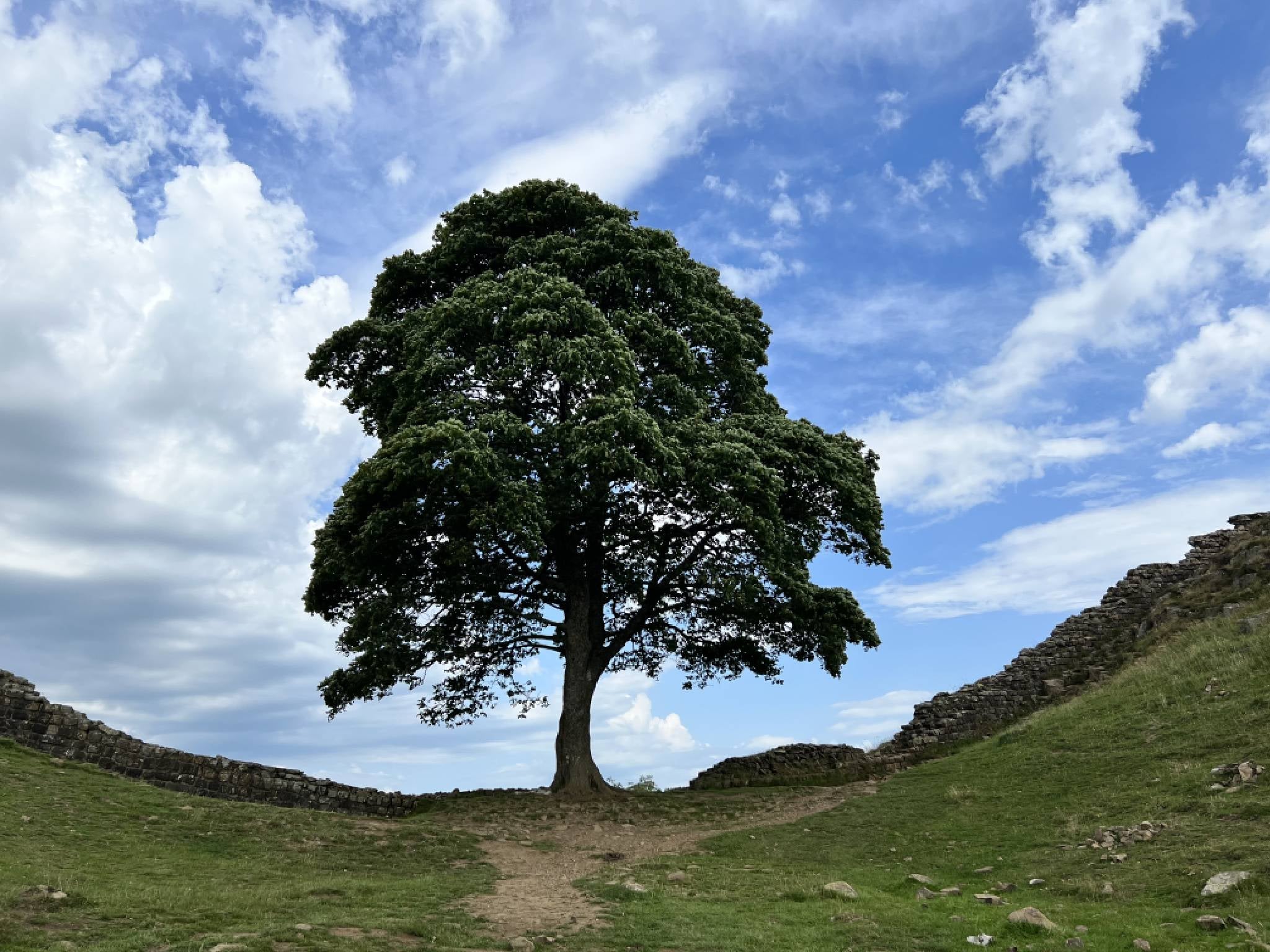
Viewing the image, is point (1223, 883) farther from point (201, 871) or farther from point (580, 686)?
point (580, 686)

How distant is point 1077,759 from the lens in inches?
776

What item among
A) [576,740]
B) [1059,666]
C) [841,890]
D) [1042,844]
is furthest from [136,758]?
[1059,666]

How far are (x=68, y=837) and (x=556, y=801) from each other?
11.3 metres

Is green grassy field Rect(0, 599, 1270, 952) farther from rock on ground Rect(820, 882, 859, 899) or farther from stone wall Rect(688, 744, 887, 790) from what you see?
stone wall Rect(688, 744, 887, 790)

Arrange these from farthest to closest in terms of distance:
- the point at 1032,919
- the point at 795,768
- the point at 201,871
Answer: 1. the point at 795,768
2. the point at 201,871
3. the point at 1032,919

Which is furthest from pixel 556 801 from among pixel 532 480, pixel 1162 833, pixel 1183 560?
pixel 1183 560

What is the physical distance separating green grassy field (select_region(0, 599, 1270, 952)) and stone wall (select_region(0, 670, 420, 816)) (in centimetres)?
85

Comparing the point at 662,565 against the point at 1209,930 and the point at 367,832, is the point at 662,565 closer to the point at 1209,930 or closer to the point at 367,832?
the point at 367,832

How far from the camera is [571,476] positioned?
21156mm

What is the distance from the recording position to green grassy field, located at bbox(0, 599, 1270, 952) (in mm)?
10812

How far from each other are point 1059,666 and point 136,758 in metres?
29.1

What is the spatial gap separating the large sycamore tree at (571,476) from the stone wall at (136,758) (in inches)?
110

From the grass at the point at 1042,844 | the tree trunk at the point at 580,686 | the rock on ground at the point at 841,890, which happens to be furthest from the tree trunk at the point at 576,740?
the rock on ground at the point at 841,890

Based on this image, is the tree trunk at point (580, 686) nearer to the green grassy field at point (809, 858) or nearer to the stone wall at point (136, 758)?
the green grassy field at point (809, 858)
